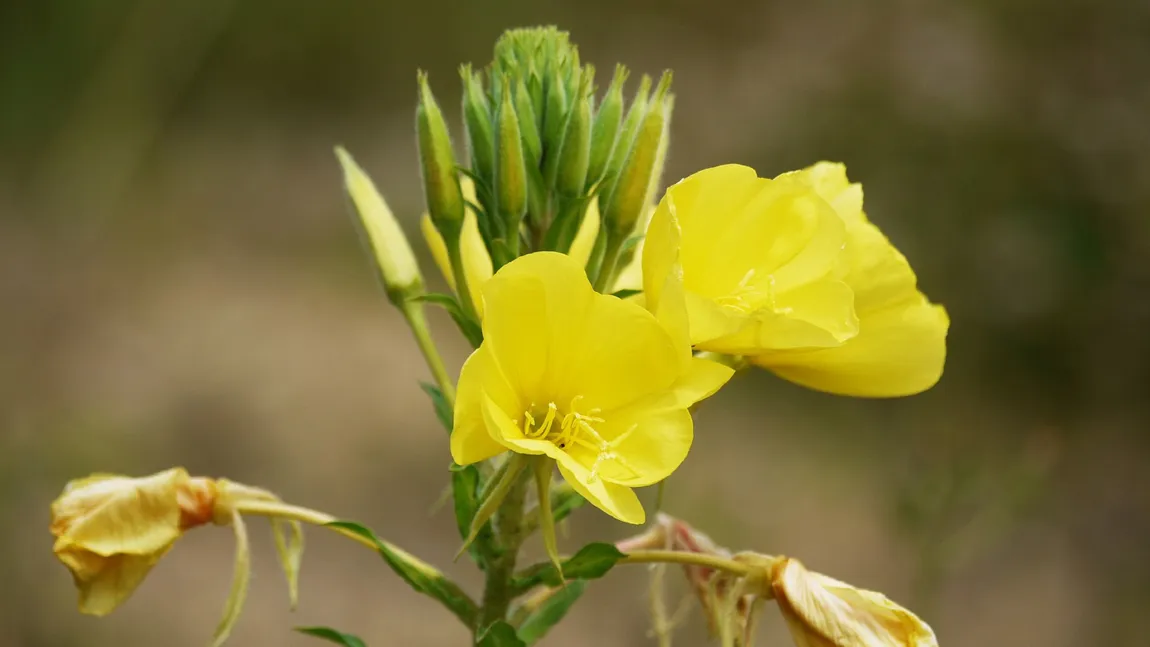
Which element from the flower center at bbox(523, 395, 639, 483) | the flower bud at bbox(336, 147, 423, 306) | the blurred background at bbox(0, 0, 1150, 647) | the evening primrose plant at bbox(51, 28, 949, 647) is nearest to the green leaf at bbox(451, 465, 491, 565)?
the evening primrose plant at bbox(51, 28, 949, 647)

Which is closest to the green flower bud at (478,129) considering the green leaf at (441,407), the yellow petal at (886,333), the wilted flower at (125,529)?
the green leaf at (441,407)

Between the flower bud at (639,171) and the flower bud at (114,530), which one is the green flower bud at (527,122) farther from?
the flower bud at (114,530)

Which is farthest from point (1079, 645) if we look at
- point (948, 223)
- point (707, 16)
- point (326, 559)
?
point (707, 16)

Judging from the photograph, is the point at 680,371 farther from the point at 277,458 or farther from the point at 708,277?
the point at 277,458

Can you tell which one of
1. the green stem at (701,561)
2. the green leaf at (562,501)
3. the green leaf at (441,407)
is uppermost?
the green leaf at (441,407)

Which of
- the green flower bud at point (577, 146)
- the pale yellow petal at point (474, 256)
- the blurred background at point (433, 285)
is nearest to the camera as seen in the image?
the green flower bud at point (577, 146)

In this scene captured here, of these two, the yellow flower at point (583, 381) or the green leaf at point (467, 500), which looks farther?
the green leaf at point (467, 500)

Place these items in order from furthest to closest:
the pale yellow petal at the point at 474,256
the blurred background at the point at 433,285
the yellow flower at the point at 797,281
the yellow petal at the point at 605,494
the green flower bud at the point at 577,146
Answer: the blurred background at the point at 433,285
the pale yellow petal at the point at 474,256
the green flower bud at the point at 577,146
the yellow flower at the point at 797,281
the yellow petal at the point at 605,494
